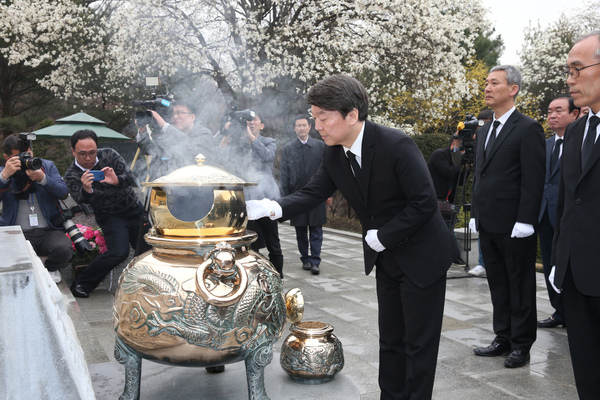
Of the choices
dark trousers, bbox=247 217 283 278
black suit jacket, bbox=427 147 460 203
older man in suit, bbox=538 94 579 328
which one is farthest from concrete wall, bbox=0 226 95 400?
black suit jacket, bbox=427 147 460 203

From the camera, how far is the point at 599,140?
252 centimetres

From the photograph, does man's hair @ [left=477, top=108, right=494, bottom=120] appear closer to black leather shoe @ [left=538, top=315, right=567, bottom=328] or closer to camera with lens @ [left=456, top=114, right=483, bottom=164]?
camera with lens @ [left=456, top=114, right=483, bottom=164]

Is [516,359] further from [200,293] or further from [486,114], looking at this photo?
[486,114]

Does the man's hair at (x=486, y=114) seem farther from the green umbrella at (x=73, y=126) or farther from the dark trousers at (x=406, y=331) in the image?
the green umbrella at (x=73, y=126)

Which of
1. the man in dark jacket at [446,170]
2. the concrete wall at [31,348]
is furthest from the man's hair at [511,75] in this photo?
the concrete wall at [31,348]

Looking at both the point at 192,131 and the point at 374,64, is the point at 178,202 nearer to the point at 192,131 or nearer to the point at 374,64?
the point at 192,131

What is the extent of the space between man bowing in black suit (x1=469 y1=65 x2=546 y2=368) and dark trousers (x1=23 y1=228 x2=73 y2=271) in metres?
3.98

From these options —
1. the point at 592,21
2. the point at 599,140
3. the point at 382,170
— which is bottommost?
the point at 382,170

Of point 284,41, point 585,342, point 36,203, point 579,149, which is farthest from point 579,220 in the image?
point 284,41

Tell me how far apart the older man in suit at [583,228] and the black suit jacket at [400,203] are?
1.92 feet

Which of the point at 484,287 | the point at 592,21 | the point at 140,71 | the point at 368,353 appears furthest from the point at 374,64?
the point at 592,21

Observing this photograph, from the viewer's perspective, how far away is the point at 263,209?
9.13 ft

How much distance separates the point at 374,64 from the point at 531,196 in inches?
386

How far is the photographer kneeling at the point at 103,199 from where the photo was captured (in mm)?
5238
